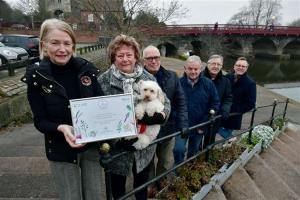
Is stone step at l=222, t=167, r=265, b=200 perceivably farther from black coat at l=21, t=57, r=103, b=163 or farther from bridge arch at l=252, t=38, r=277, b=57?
bridge arch at l=252, t=38, r=277, b=57

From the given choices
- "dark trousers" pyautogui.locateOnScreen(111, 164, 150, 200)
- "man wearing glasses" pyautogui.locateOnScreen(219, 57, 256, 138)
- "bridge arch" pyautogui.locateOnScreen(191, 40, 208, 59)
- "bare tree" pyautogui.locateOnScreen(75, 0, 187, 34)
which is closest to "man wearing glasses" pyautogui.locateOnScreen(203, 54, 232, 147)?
"man wearing glasses" pyautogui.locateOnScreen(219, 57, 256, 138)

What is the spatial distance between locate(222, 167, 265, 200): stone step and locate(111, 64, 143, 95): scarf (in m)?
2.06

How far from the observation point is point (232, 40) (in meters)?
46.0

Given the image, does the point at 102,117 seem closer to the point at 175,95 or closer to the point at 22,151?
the point at 175,95

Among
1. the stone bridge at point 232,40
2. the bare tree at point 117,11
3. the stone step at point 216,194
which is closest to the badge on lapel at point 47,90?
the stone step at point 216,194

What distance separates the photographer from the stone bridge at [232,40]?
36625mm

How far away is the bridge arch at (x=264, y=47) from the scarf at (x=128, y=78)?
50460 mm

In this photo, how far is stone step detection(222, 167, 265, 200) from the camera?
354 centimetres

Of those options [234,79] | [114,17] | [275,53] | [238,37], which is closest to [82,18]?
[114,17]

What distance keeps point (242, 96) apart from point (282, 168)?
144 cm

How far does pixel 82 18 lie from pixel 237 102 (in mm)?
20937

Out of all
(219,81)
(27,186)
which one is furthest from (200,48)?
(27,186)

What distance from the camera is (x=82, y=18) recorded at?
2328 cm

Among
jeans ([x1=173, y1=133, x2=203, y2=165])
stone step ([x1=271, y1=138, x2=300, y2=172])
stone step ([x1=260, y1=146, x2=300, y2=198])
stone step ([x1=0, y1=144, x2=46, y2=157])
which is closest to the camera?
jeans ([x1=173, y1=133, x2=203, y2=165])
